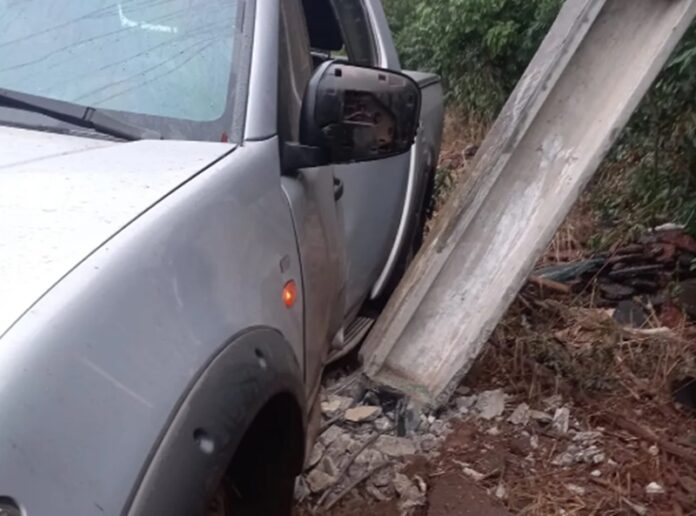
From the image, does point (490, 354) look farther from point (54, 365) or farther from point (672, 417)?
point (54, 365)

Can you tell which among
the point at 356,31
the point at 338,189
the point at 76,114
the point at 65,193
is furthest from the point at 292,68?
the point at 356,31

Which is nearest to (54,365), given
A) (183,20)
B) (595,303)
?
(183,20)

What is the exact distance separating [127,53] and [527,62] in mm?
7187

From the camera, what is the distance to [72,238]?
1683 mm

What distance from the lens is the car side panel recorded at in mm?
1407

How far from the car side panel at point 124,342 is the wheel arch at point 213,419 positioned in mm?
23

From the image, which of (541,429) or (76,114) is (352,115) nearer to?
(76,114)

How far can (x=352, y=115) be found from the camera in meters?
2.41

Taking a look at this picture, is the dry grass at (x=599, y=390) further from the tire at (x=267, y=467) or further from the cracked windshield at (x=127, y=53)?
the cracked windshield at (x=127, y=53)

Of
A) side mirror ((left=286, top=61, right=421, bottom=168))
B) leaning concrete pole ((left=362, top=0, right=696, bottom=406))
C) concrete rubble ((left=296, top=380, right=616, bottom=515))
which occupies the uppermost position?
side mirror ((left=286, top=61, right=421, bottom=168))

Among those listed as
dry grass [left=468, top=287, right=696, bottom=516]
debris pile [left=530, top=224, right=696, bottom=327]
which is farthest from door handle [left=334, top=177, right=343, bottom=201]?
debris pile [left=530, top=224, right=696, bottom=327]

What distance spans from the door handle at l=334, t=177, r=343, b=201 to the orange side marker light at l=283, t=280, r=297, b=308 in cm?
61

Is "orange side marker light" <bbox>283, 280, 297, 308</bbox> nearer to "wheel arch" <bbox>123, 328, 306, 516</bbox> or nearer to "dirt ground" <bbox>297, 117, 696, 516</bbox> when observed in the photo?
"wheel arch" <bbox>123, 328, 306, 516</bbox>

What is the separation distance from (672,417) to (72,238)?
3.15 m
